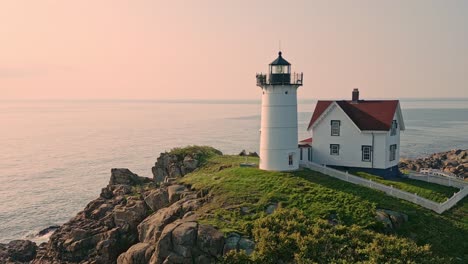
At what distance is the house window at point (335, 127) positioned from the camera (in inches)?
1630


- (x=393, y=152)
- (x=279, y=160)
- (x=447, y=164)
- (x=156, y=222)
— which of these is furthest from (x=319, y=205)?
(x=447, y=164)

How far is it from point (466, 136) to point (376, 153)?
112 meters

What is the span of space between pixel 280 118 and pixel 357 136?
24.8 feet

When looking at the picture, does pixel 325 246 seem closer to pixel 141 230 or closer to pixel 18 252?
pixel 141 230

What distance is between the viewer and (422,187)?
37469mm

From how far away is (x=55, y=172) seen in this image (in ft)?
256

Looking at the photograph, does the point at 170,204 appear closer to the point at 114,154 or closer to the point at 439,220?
→ the point at 439,220

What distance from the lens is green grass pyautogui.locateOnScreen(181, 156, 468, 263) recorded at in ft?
93.3

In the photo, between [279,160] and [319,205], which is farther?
[279,160]

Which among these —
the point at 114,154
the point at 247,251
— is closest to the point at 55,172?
the point at 114,154

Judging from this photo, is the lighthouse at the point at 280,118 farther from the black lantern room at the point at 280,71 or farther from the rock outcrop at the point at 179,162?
the rock outcrop at the point at 179,162

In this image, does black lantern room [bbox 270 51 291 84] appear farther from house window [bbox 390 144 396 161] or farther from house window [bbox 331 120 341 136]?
house window [bbox 390 144 396 161]

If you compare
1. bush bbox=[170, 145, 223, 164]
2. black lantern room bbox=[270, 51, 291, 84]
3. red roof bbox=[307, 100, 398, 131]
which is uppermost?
black lantern room bbox=[270, 51, 291, 84]

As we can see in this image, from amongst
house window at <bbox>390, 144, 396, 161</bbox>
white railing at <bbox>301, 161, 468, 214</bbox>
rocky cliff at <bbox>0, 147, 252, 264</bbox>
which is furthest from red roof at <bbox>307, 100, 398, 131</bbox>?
rocky cliff at <bbox>0, 147, 252, 264</bbox>
